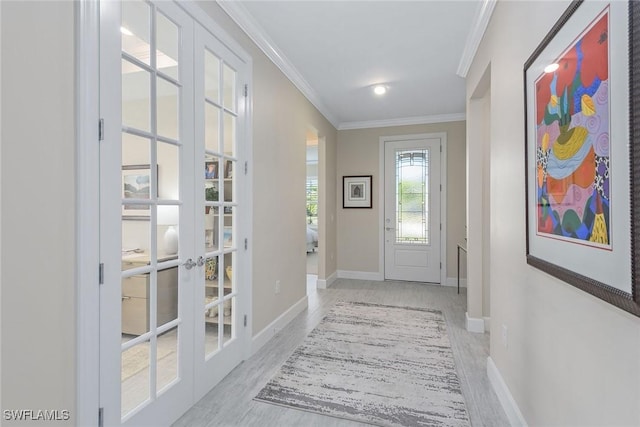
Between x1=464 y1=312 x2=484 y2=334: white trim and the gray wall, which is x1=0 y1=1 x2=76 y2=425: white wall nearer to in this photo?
x1=464 y1=312 x2=484 y2=334: white trim

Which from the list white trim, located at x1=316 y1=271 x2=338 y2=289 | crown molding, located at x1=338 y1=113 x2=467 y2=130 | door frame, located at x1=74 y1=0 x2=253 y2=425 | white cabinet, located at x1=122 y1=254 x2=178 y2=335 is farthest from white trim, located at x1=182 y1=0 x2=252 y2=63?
white trim, located at x1=316 y1=271 x2=338 y2=289

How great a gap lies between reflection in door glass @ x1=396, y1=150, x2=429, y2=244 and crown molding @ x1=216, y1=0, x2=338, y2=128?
1933 millimetres

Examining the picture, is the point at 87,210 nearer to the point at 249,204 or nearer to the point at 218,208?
the point at 218,208

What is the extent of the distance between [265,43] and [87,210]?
6.91 feet

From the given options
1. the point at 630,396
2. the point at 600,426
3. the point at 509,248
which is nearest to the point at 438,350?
the point at 509,248

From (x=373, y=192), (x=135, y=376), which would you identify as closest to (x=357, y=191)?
(x=373, y=192)

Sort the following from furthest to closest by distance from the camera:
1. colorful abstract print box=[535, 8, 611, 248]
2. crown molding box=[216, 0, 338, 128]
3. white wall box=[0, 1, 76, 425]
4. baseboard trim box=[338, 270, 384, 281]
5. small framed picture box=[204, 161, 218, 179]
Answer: baseboard trim box=[338, 270, 384, 281], crown molding box=[216, 0, 338, 128], small framed picture box=[204, 161, 218, 179], white wall box=[0, 1, 76, 425], colorful abstract print box=[535, 8, 611, 248]

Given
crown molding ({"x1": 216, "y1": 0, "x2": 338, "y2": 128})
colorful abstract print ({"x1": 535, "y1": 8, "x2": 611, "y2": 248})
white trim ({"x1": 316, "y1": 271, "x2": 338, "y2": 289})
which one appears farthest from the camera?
white trim ({"x1": 316, "y1": 271, "x2": 338, "y2": 289})

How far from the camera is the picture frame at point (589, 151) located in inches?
33.0

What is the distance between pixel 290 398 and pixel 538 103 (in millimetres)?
2121

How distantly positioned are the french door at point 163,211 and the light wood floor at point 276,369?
0.12m

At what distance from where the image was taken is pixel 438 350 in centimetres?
273

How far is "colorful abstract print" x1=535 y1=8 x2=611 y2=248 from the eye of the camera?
955 mm

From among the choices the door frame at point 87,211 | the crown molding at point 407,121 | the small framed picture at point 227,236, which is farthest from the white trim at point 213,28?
the crown molding at point 407,121
